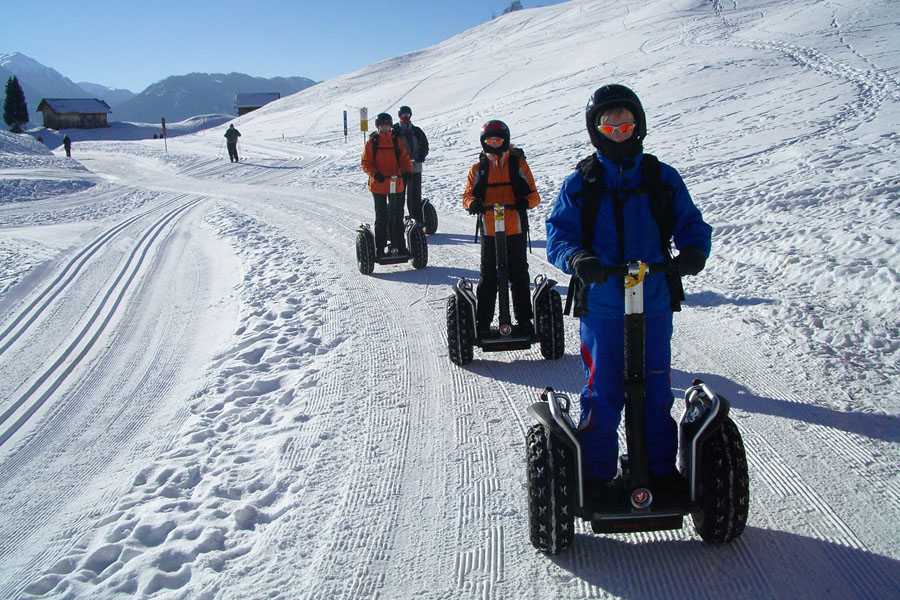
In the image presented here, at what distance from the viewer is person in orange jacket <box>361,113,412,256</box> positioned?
9547 millimetres

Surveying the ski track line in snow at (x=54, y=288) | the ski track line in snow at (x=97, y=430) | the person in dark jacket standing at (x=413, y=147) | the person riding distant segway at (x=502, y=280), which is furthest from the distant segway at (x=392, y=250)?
the ski track line in snow at (x=54, y=288)

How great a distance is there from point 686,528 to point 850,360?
2.96 metres

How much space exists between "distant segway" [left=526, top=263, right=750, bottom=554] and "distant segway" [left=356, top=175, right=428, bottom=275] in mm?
6520

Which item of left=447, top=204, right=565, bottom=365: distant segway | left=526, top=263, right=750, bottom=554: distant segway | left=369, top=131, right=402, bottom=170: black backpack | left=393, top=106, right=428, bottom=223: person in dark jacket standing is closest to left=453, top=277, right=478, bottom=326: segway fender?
left=447, top=204, right=565, bottom=365: distant segway

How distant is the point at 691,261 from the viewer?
3.02 meters

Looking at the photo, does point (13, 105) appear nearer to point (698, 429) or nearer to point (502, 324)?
point (502, 324)

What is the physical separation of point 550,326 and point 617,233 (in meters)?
2.76

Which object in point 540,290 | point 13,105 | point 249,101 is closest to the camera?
point 540,290

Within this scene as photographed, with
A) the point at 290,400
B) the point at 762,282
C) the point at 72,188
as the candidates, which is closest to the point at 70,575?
the point at 290,400

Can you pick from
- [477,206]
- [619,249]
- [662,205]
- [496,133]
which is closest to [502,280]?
[477,206]

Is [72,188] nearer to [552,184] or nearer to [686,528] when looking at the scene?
[552,184]

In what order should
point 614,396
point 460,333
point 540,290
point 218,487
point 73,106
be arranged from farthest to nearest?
point 73,106, point 540,290, point 460,333, point 218,487, point 614,396

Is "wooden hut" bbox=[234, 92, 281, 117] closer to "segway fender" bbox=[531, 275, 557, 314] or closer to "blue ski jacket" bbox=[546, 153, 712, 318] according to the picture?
"segway fender" bbox=[531, 275, 557, 314]

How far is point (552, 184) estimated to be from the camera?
51.5ft
